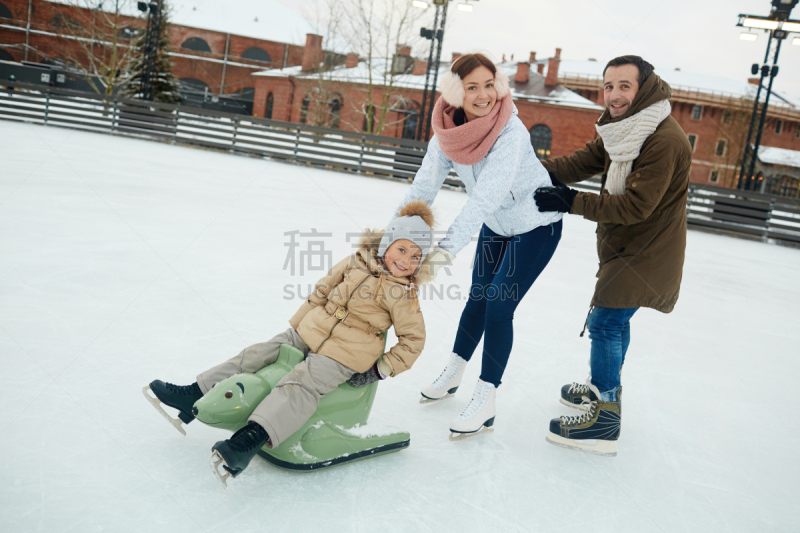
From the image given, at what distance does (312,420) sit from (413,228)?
60 cm

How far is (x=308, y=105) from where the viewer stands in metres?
25.7

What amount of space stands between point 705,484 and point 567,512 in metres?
0.57

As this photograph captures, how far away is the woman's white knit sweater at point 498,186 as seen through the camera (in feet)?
5.34

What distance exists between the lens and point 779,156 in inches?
1086

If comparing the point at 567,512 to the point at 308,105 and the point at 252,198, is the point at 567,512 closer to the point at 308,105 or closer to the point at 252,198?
the point at 252,198

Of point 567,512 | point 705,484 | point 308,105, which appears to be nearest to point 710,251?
point 705,484

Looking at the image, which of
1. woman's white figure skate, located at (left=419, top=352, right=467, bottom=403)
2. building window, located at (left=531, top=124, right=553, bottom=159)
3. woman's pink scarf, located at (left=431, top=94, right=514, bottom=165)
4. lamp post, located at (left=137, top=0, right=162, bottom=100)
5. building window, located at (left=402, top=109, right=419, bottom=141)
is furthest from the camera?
building window, located at (left=402, top=109, right=419, bottom=141)

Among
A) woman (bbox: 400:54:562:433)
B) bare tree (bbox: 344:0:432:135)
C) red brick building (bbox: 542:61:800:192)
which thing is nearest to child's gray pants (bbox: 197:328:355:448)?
woman (bbox: 400:54:562:433)

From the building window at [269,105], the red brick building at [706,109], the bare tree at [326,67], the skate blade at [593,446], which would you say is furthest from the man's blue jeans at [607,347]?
the red brick building at [706,109]

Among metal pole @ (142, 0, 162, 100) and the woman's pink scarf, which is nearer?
the woman's pink scarf

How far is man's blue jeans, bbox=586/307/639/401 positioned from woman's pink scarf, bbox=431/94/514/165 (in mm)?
727

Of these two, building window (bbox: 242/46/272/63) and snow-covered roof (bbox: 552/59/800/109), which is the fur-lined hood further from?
building window (bbox: 242/46/272/63)

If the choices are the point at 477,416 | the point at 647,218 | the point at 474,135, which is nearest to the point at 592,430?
the point at 477,416

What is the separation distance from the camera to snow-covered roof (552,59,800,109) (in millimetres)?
27891
